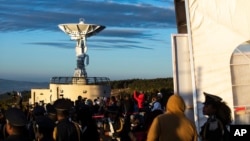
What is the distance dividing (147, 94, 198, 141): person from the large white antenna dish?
52.4 meters

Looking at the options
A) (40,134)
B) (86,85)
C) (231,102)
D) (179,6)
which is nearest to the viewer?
(40,134)

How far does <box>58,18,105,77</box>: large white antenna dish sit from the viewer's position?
193 ft

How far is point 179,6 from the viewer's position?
14195 millimetres

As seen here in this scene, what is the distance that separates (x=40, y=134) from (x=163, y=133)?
1538 millimetres

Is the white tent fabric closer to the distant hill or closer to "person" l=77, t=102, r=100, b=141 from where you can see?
"person" l=77, t=102, r=100, b=141

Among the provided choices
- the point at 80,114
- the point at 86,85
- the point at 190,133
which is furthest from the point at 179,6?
the point at 86,85

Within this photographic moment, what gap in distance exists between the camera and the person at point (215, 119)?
703cm

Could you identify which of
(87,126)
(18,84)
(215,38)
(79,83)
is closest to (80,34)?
(79,83)

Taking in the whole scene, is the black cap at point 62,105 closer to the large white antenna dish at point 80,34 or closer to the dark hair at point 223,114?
the dark hair at point 223,114

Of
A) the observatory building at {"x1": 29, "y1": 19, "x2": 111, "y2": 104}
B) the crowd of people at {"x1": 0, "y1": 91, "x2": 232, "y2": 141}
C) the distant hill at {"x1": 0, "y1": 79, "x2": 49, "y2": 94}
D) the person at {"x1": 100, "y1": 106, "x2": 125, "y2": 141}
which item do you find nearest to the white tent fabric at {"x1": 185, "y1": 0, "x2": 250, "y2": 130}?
the person at {"x1": 100, "y1": 106, "x2": 125, "y2": 141}

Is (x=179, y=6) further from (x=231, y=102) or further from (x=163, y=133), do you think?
(x=163, y=133)

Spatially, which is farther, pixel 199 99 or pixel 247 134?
pixel 199 99

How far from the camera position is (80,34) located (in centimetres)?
5900

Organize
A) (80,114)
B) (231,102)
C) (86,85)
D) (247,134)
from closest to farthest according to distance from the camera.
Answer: (247,134) < (80,114) < (231,102) < (86,85)
